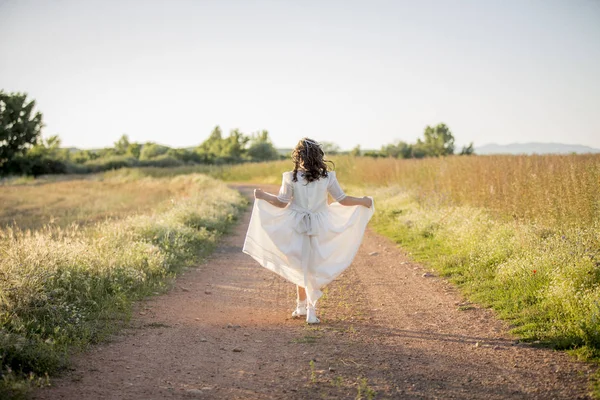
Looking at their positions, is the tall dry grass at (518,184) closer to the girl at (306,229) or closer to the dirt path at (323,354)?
the dirt path at (323,354)

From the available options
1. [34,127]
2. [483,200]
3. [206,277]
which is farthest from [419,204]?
[34,127]

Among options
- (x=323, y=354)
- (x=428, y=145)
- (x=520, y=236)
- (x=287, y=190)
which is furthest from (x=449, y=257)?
(x=428, y=145)

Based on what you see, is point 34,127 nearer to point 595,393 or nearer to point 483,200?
point 483,200

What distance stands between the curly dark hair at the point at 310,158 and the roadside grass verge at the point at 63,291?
310 cm

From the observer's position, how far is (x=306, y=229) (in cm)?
673

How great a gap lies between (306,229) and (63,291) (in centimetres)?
333

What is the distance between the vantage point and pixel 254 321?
6.84 meters

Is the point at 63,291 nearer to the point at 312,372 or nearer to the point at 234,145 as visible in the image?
the point at 312,372

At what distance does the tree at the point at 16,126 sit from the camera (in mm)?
57844

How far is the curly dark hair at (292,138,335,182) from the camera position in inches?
259

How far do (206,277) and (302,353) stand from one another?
4600 millimetres

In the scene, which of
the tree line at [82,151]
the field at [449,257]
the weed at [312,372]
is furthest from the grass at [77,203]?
the tree line at [82,151]

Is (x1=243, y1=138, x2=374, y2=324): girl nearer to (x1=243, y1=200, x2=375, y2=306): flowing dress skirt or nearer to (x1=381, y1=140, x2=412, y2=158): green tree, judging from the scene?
(x1=243, y1=200, x2=375, y2=306): flowing dress skirt

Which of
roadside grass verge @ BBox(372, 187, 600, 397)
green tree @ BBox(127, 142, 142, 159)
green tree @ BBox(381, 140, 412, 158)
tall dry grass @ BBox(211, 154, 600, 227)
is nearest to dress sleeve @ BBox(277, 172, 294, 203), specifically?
roadside grass verge @ BBox(372, 187, 600, 397)
